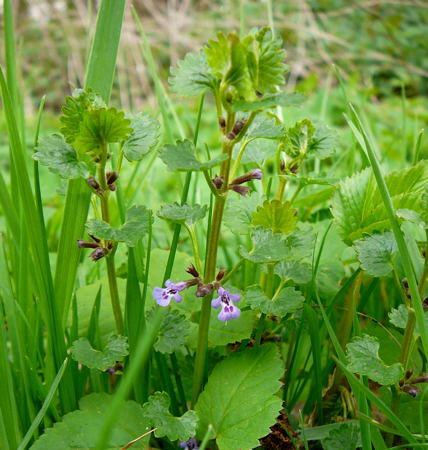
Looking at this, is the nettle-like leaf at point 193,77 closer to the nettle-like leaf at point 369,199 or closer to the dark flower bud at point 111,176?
the dark flower bud at point 111,176

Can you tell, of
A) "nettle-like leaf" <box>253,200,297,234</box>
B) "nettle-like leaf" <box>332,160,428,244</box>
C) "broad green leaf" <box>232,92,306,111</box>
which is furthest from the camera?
"nettle-like leaf" <box>332,160,428,244</box>

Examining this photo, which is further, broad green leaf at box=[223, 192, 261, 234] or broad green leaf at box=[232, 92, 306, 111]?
broad green leaf at box=[223, 192, 261, 234]

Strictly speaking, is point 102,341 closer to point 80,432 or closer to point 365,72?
point 80,432

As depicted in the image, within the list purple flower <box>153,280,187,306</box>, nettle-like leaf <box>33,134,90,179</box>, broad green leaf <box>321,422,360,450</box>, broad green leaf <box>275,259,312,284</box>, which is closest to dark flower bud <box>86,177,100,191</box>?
nettle-like leaf <box>33,134,90,179</box>

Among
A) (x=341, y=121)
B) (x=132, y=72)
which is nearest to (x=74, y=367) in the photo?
(x=341, y=121)

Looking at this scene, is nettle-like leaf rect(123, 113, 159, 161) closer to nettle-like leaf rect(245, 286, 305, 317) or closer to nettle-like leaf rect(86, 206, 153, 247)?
nettle-like leaf rect(86, 206, 153, 247)

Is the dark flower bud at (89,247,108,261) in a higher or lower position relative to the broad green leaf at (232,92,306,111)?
lower

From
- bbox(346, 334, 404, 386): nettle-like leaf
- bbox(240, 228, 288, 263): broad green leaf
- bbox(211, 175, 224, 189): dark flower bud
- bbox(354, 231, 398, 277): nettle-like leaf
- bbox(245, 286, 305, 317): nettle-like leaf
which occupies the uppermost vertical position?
bbox(211, 175, 224, 189): dark flower bud
